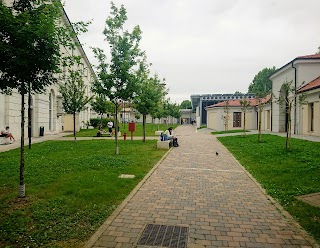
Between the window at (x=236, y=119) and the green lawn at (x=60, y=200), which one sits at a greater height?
the window at (x=236, y=119)

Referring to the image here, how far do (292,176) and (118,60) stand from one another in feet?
27.9

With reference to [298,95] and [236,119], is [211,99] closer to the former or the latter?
[236,119]

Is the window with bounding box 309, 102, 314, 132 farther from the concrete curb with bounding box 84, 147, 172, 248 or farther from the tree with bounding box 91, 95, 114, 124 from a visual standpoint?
the concrete curb with bounding box 84, 147, 172, 248

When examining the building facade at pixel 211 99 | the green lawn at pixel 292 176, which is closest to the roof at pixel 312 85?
the green lawn at pixel 292 176

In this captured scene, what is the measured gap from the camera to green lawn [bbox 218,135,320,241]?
5151 millimetres

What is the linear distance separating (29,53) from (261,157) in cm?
1045

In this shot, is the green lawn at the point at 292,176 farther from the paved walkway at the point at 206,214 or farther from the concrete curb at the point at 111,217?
the concrete curb at the point at 111,217

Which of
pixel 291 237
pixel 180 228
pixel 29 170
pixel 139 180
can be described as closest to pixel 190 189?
pixel 139 180

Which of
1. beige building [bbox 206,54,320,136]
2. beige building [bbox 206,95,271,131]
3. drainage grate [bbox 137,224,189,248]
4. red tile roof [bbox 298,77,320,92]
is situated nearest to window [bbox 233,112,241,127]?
beige building [bbox 206,95,271,131]

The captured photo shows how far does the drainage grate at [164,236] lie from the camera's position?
13.0 ft

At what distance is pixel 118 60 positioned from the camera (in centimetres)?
1227

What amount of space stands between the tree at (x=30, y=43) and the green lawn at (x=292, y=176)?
5.59m

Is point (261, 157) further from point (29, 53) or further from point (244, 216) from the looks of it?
point (29, 53)

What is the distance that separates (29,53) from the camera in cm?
481
